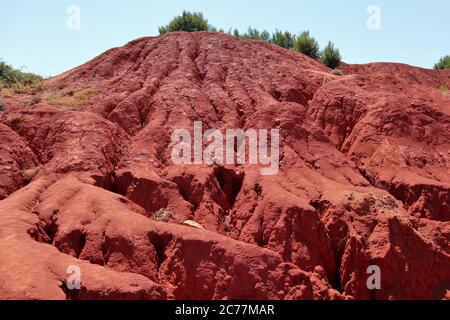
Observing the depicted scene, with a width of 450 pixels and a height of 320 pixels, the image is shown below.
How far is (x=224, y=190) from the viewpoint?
16.7m

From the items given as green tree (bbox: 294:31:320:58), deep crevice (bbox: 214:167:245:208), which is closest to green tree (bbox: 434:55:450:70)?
green tree (bbox: 294:31:320:58)

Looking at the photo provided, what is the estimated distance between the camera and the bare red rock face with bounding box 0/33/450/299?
468 inches

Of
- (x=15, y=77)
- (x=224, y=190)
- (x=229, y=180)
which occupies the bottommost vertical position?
(x=224, y=190)

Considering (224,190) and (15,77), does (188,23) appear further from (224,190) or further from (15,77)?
(224,190)

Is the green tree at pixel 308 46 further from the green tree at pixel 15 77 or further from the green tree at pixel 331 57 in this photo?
the green tree at pixel 15 77

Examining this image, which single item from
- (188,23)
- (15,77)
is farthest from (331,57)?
(15,77)

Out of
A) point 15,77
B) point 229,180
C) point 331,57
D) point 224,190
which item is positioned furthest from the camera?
point 331,57

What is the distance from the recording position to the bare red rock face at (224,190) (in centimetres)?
1188

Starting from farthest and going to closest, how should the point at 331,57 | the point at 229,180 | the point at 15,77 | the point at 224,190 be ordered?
the point at 331,57, the point at 15,77, the point at 229,180, the point at 224,190

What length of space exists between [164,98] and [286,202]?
7944 millimetres
